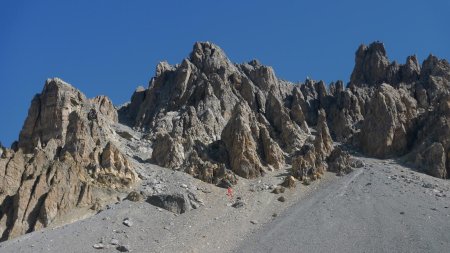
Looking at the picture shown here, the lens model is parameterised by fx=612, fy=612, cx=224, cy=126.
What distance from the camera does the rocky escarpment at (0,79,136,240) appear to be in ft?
225

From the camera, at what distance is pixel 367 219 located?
69.8m

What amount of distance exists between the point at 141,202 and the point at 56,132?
805 inches

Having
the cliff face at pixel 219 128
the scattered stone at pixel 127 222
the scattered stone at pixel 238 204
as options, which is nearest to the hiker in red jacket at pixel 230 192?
the cliff face at pixel 219 128

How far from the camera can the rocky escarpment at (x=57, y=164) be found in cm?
6844

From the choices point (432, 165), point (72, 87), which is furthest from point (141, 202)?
point (432, 165)

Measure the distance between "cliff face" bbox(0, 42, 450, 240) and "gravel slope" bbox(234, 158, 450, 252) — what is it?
6.58 m

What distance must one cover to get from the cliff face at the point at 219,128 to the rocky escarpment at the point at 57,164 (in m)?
0.15

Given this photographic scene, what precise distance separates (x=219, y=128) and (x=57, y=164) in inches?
1343

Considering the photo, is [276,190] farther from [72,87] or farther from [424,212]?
[72,87]

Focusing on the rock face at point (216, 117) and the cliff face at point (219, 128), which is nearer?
the cliff face at point (219, 128)

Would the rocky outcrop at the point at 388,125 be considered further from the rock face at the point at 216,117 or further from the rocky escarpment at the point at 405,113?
the rock face at the point at 216,117

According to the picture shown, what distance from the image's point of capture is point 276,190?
268ft

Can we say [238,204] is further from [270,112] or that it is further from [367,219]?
[270,112]

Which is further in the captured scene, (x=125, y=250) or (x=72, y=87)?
(x=72, y=87)
